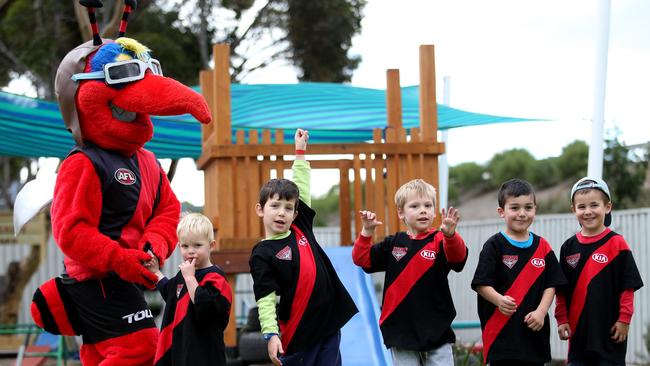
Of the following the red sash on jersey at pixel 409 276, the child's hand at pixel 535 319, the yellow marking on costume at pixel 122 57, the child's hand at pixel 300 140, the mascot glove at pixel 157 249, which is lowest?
the child's hand at pixel 535 319

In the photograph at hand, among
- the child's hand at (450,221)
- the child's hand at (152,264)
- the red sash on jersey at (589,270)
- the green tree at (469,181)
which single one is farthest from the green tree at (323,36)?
the child's hand at (450,221)

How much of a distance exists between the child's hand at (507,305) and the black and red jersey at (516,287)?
77 mm

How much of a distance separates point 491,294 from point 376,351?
81.4 inches

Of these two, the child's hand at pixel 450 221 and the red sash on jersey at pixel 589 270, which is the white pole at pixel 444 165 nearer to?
the red sash on jersey at pixel 589 270

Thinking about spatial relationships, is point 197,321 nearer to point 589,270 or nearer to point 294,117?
point 589,270

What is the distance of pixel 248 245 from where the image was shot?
7.62 m

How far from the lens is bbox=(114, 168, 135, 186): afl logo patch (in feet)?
16.2

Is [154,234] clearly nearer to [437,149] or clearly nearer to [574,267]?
[574,267]

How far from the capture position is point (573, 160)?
2905 cm

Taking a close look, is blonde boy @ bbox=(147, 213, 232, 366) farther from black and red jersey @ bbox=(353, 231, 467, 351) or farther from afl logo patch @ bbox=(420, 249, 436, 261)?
afl logo patch @ bbox=(420, 249, 436, 261)

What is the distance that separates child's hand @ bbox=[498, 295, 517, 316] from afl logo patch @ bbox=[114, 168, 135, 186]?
2.03 m

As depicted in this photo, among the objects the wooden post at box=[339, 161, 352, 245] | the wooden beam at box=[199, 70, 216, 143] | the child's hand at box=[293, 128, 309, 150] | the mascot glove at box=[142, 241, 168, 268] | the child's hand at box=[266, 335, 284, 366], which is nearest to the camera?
the child's hand at box=[266, 335, 284, 366]

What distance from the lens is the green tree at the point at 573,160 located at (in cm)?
2880

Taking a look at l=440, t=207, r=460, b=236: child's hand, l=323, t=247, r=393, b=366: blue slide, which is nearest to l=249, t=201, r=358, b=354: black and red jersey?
l=440, t=207, r=460, b=236: child's hand
